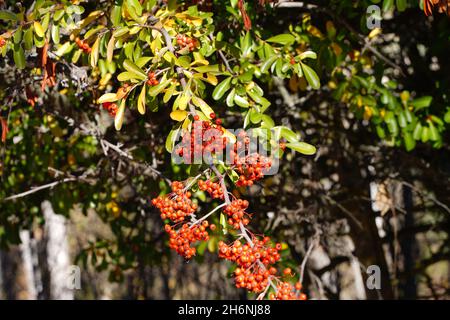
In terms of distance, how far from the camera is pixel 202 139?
188cm

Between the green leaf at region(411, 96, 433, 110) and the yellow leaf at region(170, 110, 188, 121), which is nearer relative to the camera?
the yellow leaf at region(170, 110, 188, 121)

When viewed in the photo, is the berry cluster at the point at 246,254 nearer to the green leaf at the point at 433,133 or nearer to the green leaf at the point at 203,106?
the green leaf at the point at 203,106

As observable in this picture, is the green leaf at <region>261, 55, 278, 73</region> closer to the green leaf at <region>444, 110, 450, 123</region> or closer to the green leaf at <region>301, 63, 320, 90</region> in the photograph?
the green leaf at <region>301, 63, 320, 90</region>

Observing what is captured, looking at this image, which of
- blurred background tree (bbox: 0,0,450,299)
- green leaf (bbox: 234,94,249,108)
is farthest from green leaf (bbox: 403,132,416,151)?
green leaf (bbox: 234,94,249,108)

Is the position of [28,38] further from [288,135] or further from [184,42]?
[288,135]

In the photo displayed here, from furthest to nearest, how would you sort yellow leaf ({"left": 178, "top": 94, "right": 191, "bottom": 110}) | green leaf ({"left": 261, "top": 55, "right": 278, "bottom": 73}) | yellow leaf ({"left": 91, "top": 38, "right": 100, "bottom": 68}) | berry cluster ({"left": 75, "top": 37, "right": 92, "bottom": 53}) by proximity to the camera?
green leaf ({"left": 261, "top": 55, "right": 278, "bottom": 73}) < berry cluster ({"left": 75, "top": 37, "right": 92, "bottom": 53}) < yellow leaf ({"left": 91, "top": 38, "right": 100, "bottom": 68}) < yellow leaf ({"left": 178, "top": 94, "right": 191, "bottom": 110})

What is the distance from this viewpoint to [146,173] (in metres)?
3.37

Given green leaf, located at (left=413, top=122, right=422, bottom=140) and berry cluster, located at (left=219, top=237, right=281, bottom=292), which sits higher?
green leaf, located at (left=413, top=122, right=422, bottom=140)

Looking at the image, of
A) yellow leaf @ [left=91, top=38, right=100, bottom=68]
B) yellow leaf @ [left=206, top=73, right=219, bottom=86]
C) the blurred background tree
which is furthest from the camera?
the blurred background tree

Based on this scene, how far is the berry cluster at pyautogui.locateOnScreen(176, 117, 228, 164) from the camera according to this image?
6.11 feet

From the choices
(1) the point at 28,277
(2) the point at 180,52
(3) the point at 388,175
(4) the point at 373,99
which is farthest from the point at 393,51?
(1) the point at 28,277

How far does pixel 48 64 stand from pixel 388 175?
2151mm

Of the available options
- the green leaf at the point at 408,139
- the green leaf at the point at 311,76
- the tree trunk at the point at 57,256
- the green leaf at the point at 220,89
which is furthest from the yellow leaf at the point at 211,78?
the tree trunk at the point at 57,256

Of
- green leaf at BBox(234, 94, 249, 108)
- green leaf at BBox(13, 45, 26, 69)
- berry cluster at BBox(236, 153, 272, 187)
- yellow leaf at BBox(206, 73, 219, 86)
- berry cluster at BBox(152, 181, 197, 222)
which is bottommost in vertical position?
berry cluster at BBox(152, 181, 197, 222)
